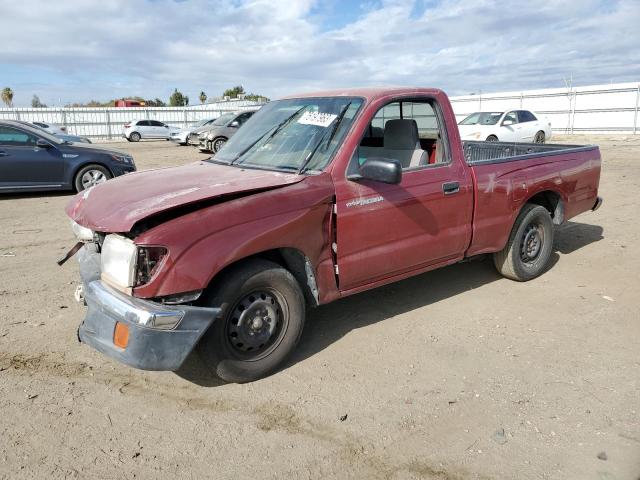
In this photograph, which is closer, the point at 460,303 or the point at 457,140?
the point at 457,140

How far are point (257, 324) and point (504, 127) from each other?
53.6 ft

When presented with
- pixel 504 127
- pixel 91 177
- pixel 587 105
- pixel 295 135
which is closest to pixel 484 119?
pixel 504 127

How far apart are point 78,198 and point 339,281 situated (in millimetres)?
2004

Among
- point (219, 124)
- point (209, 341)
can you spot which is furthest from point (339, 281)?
point (219, 124)

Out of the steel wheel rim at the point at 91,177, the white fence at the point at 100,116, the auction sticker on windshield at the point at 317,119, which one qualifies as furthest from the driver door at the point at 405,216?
the white fence at the point at 100,116

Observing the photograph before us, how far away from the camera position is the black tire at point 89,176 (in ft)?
34.4

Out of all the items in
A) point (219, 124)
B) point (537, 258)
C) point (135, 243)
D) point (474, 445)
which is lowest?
point (474, 445)

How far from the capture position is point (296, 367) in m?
3.74

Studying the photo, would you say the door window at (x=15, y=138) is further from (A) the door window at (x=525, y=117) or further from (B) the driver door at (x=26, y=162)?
(A) the door window at (x=525, y=117)

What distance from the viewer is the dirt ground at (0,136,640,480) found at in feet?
9.07

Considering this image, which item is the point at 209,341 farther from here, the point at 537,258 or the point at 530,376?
the point at 537,258

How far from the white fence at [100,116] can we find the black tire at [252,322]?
3211cm

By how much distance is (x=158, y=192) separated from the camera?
3.38 m

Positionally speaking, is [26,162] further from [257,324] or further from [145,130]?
[145,130]
